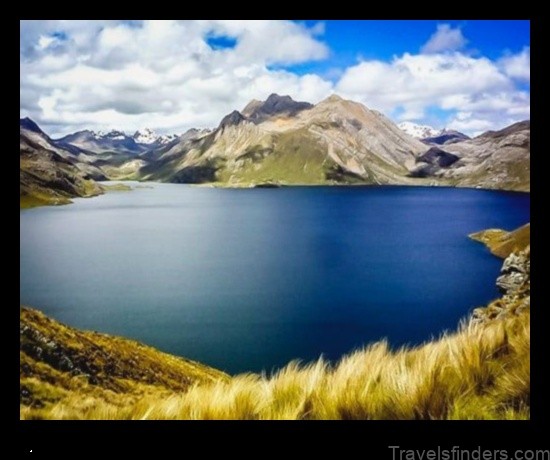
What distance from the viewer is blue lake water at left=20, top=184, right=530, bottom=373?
85.1 ft

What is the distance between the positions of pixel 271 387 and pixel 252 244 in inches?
2030

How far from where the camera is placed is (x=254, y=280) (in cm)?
3862

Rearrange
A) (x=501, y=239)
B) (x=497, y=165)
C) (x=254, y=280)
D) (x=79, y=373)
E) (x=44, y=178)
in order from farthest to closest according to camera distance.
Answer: (x=497, y=165) → (x=44, y=178) → (x=501, y=239) → (x=254, y=280) → (x=79, y=373)

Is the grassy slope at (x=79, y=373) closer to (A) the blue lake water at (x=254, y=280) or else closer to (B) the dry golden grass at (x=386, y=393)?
(B) the dry golden grass at (x=386, y=393)

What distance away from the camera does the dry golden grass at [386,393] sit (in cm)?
364

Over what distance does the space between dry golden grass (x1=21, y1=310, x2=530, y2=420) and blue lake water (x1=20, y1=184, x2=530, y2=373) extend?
341 inches

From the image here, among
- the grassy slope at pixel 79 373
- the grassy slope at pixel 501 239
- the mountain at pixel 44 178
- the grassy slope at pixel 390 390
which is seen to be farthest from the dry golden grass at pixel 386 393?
the mountain at pixel 44 178

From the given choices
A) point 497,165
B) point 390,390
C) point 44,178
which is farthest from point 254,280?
point 497,165

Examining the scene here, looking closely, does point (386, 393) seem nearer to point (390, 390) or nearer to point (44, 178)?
point (390, 390)

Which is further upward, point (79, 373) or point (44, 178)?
point (44, 178)

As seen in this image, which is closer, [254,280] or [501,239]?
[254,280]

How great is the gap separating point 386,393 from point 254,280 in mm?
35087

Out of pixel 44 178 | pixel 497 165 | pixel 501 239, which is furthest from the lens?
pixel 497 165
